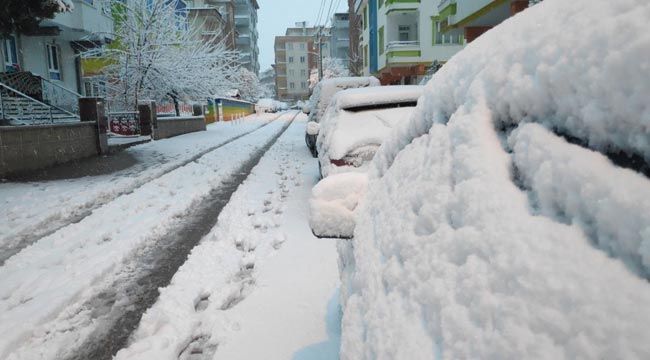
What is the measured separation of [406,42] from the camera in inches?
1112

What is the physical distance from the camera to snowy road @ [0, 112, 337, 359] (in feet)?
9.77

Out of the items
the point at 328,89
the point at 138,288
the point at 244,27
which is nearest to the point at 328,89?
the point at 328,89

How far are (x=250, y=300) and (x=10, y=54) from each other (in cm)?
2275

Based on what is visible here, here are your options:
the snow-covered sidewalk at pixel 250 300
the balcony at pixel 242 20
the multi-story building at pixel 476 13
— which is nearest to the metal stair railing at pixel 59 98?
the multi-story building at pixel 476 13

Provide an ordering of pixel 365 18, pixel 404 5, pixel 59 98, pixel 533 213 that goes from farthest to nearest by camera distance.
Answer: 1. pixel 365 18
2. pixel 404 5
3. pixel 59 98
4. pixel 533 213

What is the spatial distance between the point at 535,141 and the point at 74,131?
1396cm

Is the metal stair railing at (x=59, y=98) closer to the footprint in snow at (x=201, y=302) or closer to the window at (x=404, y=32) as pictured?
the footprint in snow at (x=201, y=302)

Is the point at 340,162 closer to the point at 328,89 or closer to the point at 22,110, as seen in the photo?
the point at 328,89

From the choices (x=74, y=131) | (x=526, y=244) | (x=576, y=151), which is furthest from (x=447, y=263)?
(x=74, y=131)

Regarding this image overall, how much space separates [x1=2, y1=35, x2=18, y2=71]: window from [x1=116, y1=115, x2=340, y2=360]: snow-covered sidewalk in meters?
19.8

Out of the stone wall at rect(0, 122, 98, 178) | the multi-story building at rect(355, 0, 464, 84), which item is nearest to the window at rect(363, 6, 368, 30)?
the multi-story building at rect(355, 0, 464, 84)

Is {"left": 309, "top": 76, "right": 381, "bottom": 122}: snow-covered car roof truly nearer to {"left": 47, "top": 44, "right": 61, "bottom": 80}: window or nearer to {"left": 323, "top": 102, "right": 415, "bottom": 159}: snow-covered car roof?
{"left": 323, "top": 102, "right": 415, "bottom": 159}: snow-covered car roof

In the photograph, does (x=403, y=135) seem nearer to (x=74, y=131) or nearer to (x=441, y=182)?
(x=441, y=182)

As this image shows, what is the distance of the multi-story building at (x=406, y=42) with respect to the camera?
28125 mm
